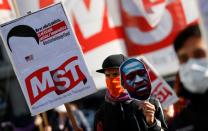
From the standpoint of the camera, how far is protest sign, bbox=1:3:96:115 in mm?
6125

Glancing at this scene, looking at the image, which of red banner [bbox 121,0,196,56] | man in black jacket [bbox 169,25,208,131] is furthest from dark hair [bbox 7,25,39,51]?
red banner [bbox 121,0,196,56]

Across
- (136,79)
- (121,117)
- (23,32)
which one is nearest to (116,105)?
(121,117)

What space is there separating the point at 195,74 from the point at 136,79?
2.99 ft

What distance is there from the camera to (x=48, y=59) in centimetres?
615

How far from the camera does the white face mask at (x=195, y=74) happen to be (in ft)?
13.8

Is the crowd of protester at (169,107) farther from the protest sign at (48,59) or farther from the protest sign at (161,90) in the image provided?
the protest sign at (48,59)

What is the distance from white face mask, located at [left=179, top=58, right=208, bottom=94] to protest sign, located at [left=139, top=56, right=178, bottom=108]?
278 centimetres

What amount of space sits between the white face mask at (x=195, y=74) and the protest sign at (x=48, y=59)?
4.44 feet

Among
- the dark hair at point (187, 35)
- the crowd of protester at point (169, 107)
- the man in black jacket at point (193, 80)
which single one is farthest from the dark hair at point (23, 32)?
the dark hair at point (187, 35)

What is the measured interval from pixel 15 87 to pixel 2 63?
29.2 inches

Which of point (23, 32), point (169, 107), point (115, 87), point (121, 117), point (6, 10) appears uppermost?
point (6, 10)

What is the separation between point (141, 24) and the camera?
422 inches

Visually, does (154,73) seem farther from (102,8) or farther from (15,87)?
(15,87)

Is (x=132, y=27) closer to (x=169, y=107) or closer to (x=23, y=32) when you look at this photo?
(x=169, y=107)
